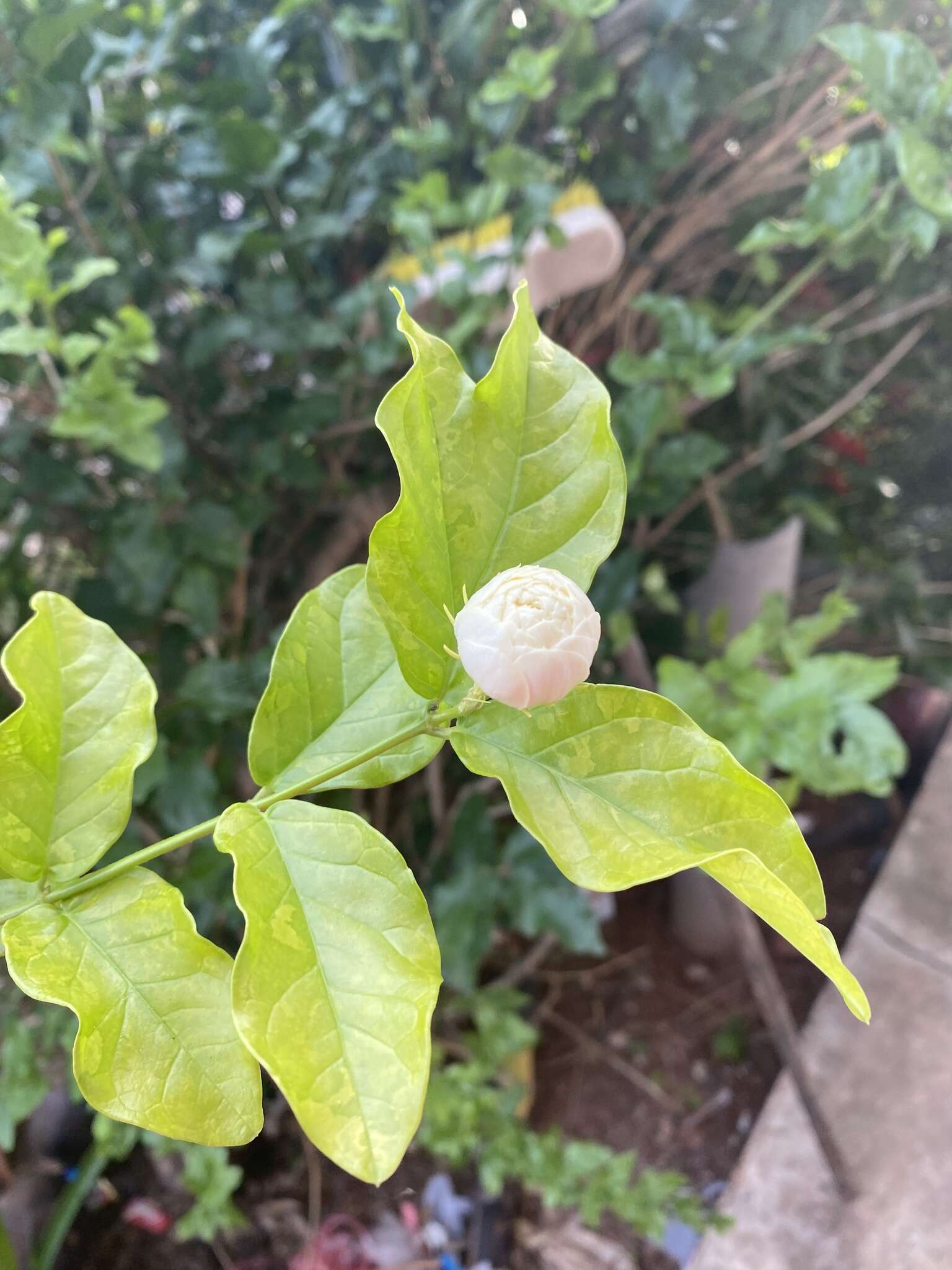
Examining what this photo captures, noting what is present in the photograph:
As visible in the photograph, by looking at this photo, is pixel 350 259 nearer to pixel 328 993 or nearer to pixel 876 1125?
pixel 328 993

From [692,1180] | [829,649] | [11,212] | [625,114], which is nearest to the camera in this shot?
[11,212]

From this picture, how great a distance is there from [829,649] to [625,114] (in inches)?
40.5

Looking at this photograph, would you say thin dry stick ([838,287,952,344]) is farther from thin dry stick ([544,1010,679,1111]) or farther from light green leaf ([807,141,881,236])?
thin dry stick ([544,1010,679,1111])

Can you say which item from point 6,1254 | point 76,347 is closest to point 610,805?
point 6,1254

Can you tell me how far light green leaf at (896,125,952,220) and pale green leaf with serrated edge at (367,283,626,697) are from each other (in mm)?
470

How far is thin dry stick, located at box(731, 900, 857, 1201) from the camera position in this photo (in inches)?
40.9

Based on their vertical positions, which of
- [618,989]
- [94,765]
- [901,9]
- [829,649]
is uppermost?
[901,9]

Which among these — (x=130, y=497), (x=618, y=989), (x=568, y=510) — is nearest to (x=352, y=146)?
(x=130, y=497)

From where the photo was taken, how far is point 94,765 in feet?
1.02

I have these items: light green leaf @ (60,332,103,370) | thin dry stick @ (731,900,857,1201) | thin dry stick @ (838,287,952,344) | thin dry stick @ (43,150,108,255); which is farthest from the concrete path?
thin dry stick @ (43,150,108,255)

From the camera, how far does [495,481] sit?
0.30 meters

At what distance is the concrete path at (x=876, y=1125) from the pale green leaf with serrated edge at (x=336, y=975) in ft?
3.45

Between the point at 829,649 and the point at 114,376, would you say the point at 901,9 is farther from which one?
the point at 829,649

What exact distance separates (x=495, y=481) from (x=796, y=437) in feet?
3.14
